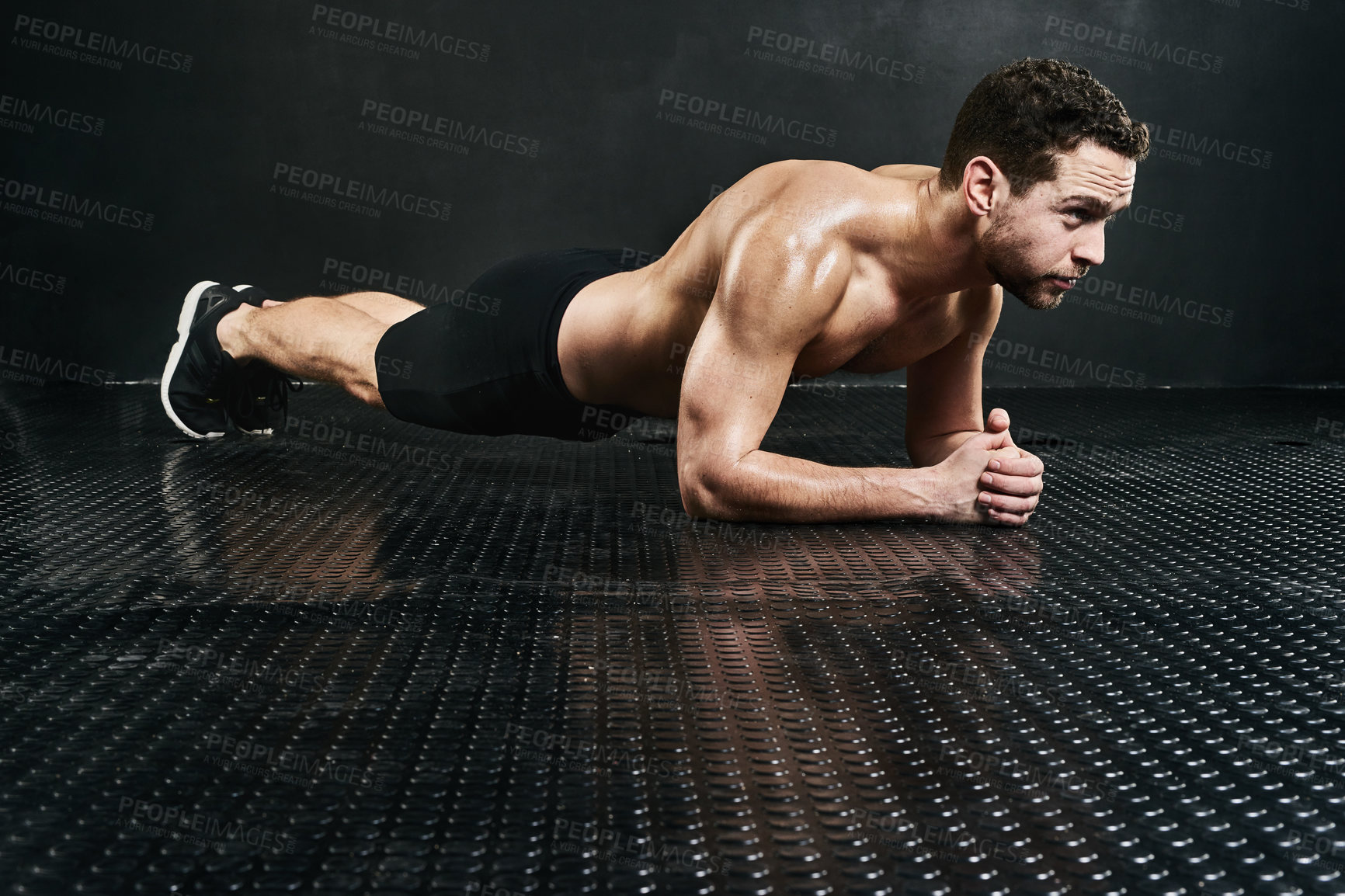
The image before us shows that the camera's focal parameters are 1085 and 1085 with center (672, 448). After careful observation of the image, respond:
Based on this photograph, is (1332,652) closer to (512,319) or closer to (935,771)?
(935,771)

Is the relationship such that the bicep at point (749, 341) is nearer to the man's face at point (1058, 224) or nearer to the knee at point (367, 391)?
the man's face at point (1058, 224)

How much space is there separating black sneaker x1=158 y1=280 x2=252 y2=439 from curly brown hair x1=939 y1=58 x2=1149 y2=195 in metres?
1.63

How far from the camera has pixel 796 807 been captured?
83 cm

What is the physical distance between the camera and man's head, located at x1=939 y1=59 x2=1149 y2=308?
4.90 ft

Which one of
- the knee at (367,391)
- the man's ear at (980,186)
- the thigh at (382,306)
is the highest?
the man's ear at (980,186)

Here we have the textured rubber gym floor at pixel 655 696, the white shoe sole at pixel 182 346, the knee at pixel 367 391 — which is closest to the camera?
the textured rubber gym floor at pixel 655 696

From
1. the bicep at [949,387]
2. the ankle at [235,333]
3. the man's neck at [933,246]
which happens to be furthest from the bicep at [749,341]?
the ankle at [235,333]

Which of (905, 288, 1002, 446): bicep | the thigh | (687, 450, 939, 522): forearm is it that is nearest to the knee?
the thigh

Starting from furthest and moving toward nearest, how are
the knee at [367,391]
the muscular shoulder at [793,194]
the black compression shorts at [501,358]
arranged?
1. the knee at [367,391]
2. the black compression shorts at [501,358]
3. the muscular shoulder at [793,194]

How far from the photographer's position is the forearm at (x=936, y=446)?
1.96 m

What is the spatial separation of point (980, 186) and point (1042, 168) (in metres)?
0.09

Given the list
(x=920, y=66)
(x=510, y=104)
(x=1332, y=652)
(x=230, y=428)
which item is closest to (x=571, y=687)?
(x=1332, y=652)

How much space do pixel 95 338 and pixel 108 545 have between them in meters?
2.67

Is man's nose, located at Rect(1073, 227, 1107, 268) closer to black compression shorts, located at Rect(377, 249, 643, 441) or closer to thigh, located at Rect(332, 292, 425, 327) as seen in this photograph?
black compression shorts, located at Rect(377, 249, 643, 441)
